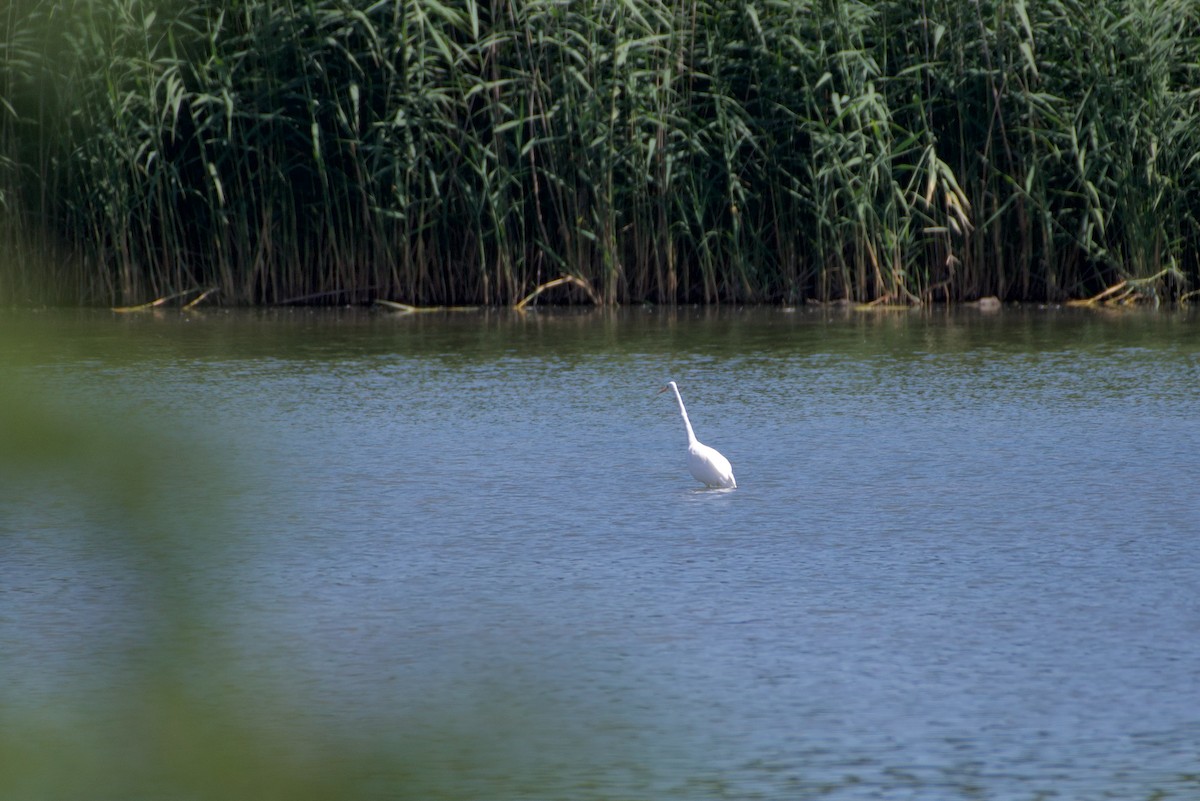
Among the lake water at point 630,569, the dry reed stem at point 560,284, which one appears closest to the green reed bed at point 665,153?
the dry reed stem at point 560,284

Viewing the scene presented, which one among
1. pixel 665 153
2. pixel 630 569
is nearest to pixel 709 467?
pixel 630 569

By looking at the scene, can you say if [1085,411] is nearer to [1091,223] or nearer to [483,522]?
[483,522]

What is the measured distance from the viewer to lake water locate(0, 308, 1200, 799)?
73 cm

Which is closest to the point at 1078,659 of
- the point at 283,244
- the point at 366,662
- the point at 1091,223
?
the point at 366,662

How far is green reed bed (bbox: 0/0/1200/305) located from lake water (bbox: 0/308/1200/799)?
2848 mm

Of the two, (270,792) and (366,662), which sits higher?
(270,792)

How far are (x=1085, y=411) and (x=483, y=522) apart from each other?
319 cm

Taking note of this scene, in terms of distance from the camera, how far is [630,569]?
4.32 meters

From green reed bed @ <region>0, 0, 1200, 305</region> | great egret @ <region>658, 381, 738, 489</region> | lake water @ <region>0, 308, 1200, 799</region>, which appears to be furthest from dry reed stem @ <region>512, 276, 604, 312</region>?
great egret @ <region>658, 381, 738, 489</region>

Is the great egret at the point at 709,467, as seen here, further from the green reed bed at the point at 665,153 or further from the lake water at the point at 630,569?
the green reed bed at the point at 665,153

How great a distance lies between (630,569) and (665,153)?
7.39 m

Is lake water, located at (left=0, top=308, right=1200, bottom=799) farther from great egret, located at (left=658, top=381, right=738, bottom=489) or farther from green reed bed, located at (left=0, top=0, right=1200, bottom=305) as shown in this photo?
green reed bed, located at (left=0, top=0, right=1200, bottom=305)

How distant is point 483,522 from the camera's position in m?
5.02

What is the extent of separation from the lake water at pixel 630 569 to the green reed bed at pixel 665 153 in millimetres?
2848
